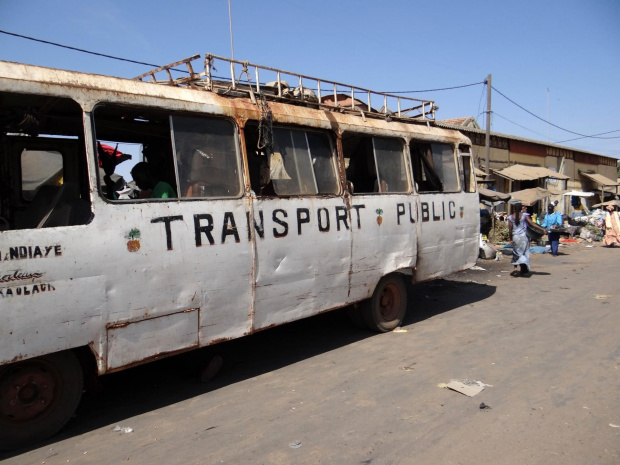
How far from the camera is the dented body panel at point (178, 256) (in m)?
3.18

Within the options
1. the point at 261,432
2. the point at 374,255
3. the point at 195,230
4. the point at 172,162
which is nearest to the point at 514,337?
the point at 374,255

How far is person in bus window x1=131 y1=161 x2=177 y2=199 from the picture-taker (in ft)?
13.4

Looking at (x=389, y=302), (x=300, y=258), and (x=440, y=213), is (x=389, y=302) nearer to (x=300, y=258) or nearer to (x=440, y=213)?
(x=440, y=213)

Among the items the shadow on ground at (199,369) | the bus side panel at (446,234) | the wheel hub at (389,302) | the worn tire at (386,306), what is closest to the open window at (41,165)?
the shadow on ground at (199,369)

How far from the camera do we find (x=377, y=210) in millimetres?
5738

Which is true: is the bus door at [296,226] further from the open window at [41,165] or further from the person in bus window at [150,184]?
the open window at [41,165]

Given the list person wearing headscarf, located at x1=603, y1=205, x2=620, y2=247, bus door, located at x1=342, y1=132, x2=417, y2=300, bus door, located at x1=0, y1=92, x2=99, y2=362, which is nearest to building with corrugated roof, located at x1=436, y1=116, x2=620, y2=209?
person wearing headscarf, located at x1=603, y1=205, x2=620, y2=247

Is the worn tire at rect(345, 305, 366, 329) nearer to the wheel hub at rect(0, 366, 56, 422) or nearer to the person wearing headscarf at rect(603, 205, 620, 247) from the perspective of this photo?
the wheel hub at rect(0, 366, 56, 422)

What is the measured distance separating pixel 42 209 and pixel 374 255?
3.59 meters

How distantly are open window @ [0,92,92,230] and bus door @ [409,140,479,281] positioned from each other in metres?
4.34

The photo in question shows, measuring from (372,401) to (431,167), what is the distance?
3.99m

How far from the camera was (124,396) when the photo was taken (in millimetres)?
4348

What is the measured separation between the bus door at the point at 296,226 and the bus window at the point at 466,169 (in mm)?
3040

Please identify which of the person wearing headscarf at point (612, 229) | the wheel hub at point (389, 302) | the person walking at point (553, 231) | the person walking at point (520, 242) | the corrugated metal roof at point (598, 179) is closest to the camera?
the wheel hub at point (389, 302)
